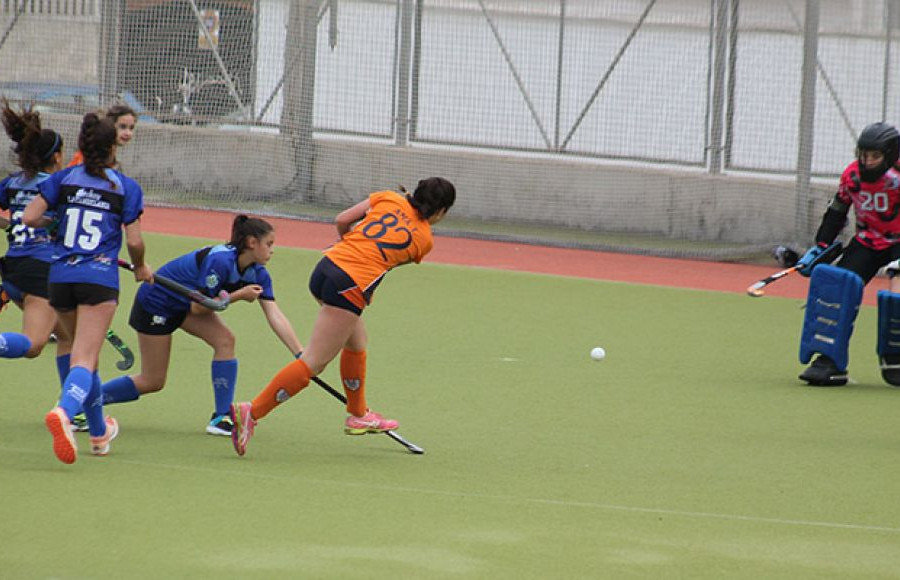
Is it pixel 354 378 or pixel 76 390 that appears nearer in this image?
pixel 76 390

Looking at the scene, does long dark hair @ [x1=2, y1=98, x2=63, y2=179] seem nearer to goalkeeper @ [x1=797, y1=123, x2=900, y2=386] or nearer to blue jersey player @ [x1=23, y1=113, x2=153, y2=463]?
blue jersey player @ [x1=23, y1=113, x2=153, y2=463]

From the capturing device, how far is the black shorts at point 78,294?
6.13m

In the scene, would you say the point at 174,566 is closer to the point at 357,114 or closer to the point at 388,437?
the point at 388,437

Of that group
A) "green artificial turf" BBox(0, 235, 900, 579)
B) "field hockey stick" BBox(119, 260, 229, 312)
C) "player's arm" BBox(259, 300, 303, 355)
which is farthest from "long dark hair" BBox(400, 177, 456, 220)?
"green artificial turf" BBox(0, 235, 900, 579)

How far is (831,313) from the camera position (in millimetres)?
9062

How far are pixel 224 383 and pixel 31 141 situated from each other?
4.93 feet

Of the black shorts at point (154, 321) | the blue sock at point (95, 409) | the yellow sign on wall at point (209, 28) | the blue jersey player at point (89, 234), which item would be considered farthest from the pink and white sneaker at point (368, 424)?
the yellow sign on wall at point (209, 28)

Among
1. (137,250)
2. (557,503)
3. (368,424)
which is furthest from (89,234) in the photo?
(557,503)

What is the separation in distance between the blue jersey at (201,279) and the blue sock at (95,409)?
639 mm

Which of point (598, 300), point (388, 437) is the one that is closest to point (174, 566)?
point (388, 437)

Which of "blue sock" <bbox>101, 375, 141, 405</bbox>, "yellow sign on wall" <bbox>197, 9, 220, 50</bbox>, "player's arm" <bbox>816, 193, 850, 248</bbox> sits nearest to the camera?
"blue sock" <bbox>101, 375, 141, 405</bbox>

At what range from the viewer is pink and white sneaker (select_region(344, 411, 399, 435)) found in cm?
688

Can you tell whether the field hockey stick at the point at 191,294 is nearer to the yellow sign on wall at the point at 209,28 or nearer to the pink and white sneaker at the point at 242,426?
the pink and white sneaker at the point at 242,426

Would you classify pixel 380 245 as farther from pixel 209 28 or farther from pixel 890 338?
pixel 209 28
